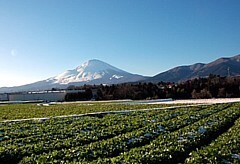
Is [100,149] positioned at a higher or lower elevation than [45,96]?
lower

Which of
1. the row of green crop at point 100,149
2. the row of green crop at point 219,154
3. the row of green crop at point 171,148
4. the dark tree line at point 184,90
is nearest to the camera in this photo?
the row of green crop at point 219,154

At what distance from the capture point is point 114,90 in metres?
80.3

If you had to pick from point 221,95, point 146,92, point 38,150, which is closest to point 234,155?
point 38,150

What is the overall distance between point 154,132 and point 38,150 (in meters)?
6.24

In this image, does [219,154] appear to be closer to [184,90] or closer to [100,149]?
[100,149]

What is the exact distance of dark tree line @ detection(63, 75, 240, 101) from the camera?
64.4 m

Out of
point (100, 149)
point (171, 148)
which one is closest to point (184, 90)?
point (171, 148)

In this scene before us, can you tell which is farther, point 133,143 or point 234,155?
point 133,143

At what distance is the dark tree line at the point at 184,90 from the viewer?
6438 centimetres

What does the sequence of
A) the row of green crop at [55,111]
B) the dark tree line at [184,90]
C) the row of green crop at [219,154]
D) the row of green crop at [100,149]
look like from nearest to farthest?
the row of green crop at [219,154], the row of green crop at [100,149], the row of green crop at [55,111], the dark tree line at [184,90]

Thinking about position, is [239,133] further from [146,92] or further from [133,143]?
[146,92]

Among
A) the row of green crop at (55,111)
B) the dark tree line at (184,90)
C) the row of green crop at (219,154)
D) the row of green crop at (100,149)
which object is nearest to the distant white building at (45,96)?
the dark tree line at (184,90)

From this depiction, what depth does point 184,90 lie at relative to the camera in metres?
68.9

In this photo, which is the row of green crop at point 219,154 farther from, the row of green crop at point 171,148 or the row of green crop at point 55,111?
the row of green crop at point 55,111
